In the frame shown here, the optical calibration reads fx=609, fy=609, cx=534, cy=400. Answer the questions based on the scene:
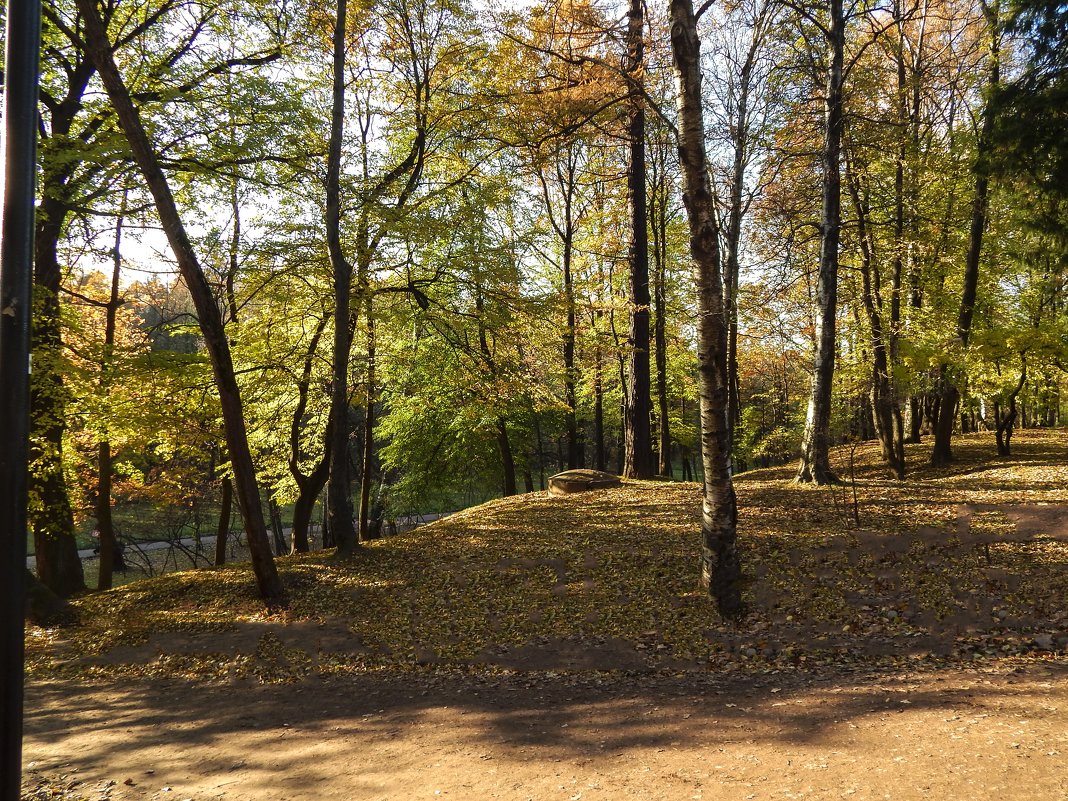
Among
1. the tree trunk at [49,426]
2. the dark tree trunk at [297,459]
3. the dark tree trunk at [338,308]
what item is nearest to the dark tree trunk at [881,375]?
the dark tree trunk at [338,308]

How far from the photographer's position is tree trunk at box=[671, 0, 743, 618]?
24.3 feet

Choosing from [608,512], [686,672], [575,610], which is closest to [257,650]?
[575,610]

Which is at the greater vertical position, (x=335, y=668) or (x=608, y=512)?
(x=608, y=512)

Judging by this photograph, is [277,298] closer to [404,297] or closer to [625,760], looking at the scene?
[404,297]

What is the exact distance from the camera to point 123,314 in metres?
18.2

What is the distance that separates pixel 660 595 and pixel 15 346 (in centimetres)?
788

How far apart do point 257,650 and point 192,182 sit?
9801 mm

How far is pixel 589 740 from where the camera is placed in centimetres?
515

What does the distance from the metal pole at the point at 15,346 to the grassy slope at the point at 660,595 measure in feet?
19.1

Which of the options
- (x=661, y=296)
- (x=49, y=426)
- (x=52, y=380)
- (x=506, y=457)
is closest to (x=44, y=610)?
(x=49, y=426)

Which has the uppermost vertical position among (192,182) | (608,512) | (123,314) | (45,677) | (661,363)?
(192,182)

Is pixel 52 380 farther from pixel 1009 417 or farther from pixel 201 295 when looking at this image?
pixel 1009 417

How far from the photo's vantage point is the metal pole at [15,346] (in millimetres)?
2547

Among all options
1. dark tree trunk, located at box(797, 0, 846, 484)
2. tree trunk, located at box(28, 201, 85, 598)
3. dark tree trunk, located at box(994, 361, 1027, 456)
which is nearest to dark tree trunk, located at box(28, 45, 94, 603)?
tree trunk, located at box(28, 201, 85, 598)
